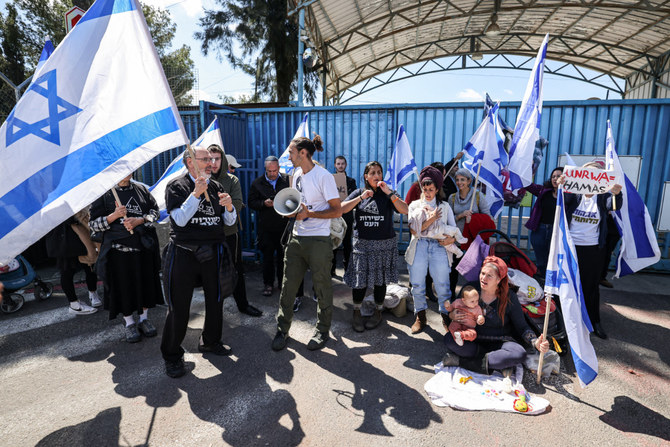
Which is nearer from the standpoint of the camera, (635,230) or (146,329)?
(146,329)

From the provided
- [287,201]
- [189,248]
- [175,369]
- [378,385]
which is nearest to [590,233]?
[378,385]

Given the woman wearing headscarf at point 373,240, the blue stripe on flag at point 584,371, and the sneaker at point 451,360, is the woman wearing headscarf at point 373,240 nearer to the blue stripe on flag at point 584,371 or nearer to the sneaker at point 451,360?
the sneaker at point 451,360

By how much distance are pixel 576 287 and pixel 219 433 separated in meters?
3.12

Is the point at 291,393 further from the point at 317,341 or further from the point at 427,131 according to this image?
the point at 427,131

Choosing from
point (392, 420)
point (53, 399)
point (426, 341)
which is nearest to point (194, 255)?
point (53, 399)

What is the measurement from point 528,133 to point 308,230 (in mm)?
2769

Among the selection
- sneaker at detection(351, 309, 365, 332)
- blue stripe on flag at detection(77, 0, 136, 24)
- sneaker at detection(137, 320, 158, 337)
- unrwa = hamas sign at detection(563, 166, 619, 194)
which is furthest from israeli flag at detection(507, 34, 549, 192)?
sneaker at detection(137, 320, 158, 337)

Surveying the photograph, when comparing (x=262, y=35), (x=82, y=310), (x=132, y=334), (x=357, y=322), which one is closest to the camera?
(x=132, y=334)

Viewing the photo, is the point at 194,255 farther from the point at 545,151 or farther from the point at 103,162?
the point at 545,151

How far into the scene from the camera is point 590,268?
4312 mm

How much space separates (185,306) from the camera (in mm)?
3439

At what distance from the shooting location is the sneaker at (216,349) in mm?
3908

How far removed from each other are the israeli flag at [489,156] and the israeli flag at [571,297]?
1.46m

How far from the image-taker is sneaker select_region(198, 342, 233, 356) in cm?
391
